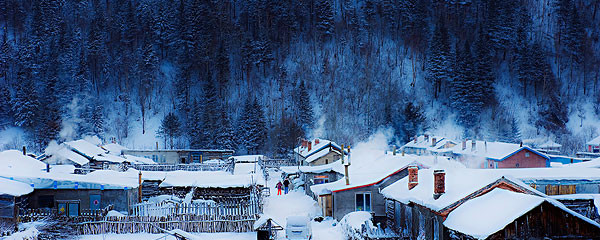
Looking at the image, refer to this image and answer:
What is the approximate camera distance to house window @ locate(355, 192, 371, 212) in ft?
102

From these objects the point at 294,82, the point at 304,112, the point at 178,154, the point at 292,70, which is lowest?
the point at 178,154

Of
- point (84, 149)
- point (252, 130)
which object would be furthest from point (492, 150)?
point (84, 149)

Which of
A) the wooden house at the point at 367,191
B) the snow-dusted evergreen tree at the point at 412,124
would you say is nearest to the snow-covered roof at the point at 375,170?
the wooden house at the point at 367,191

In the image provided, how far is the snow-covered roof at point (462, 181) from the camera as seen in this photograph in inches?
718

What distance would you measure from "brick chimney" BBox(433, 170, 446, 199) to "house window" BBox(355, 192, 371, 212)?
38.8ft

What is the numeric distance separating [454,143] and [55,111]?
67.3m

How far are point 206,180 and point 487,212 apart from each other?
76.3 ft

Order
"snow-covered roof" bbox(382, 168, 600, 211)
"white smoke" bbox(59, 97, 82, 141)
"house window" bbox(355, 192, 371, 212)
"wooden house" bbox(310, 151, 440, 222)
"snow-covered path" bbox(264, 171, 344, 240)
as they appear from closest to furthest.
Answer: "snow-covered roof" bbox(382, 168, 600, 211) < "snow-covered path" bbox(264, 171, 344, 240) < "wooden house" bbox(310, 151, 440, 222) < "house window" bbox(355, 192, 371, 212) < "white smoke" bbox(59, 97, 82, 141)

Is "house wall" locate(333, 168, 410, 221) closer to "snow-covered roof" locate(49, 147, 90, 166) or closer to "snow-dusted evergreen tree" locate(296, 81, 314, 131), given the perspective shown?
"snow-covered roof" locate(49, 147, 90, 166)

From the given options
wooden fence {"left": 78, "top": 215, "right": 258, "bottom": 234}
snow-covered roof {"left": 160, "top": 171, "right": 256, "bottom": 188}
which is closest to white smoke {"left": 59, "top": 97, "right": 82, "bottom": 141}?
snow-covered roof {"left": 160, "top": 171, "right": 256, "bottom": 188}

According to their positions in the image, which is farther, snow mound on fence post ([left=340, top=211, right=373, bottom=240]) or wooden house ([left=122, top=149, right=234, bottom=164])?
wooden house ([left=122, top=149, right=234, bottom=164])

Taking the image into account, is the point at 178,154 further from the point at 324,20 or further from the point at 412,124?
the point at 324,20

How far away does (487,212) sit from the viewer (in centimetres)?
1623

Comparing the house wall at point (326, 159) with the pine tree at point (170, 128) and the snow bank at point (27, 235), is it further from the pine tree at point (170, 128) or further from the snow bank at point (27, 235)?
the pine tree at point (170, 128)
